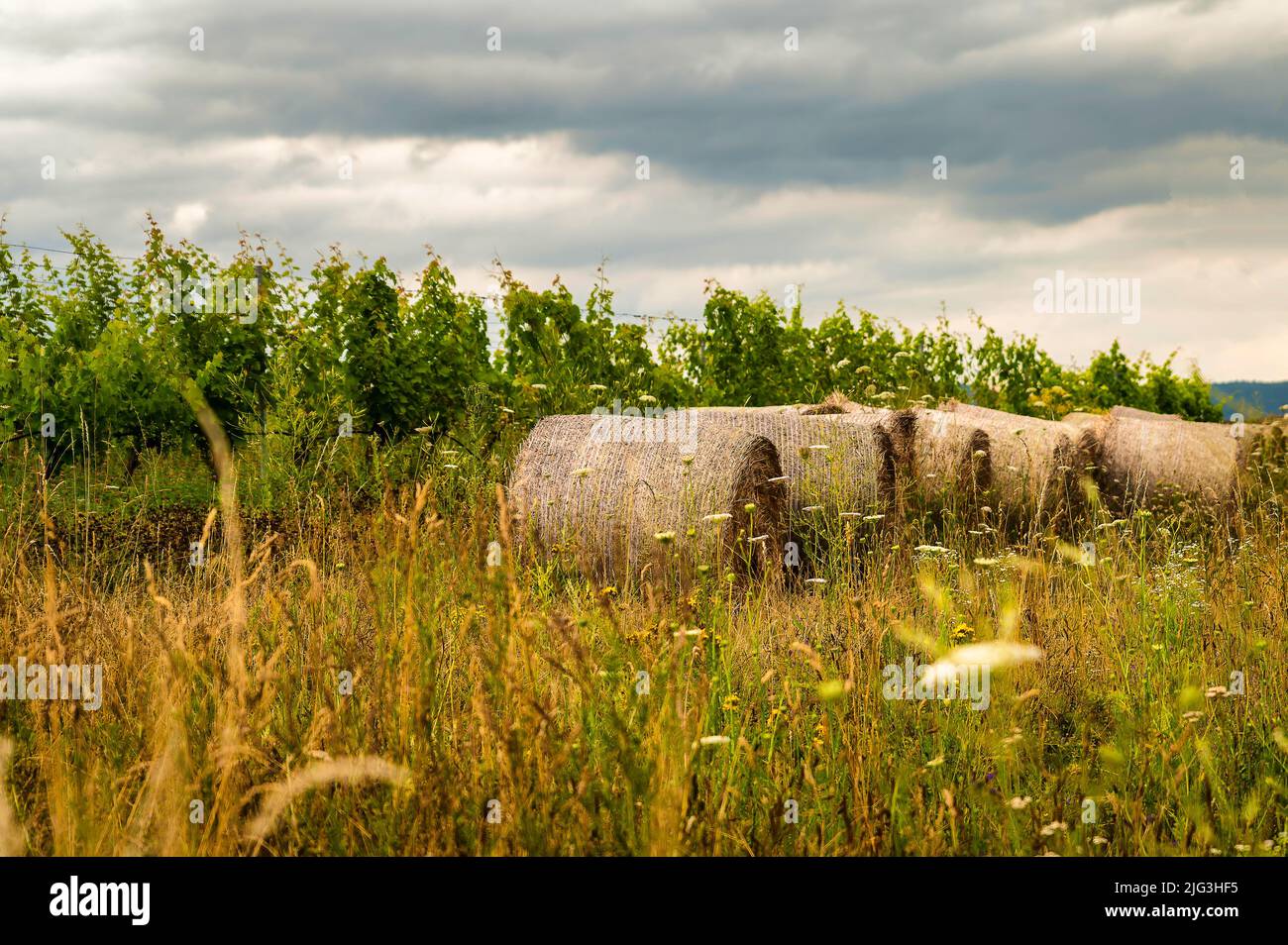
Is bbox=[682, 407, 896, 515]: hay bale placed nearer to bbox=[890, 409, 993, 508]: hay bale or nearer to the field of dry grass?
bbox=[890, 409, 993, 508]: hay bale

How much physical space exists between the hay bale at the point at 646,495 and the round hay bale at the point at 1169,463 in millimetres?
4310

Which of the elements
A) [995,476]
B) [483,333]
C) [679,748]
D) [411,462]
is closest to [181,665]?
[679,748]

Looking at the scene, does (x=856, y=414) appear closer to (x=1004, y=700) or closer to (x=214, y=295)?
(x=1004, y=700)

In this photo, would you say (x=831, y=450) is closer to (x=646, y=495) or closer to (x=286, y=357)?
(x=646, y=495)

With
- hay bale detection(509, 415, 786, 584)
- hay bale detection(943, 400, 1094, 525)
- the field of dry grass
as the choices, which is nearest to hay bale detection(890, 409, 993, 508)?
hay bale detection(943, 400, 1094, 525)

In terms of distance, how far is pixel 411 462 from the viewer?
28.9 ft

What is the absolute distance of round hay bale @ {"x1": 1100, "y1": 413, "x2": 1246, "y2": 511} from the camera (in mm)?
8953

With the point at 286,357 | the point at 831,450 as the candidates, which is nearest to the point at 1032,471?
the point at 831,450

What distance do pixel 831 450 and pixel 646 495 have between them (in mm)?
1381

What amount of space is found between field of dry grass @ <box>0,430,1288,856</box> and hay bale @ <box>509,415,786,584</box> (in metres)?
0.79

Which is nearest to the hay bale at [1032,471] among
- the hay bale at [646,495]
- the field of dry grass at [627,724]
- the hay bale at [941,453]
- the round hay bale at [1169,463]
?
the hay bale at [941,453]

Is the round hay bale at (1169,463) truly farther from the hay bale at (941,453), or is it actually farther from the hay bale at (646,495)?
the hay bale at (646,495)

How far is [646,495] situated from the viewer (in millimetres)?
6355
